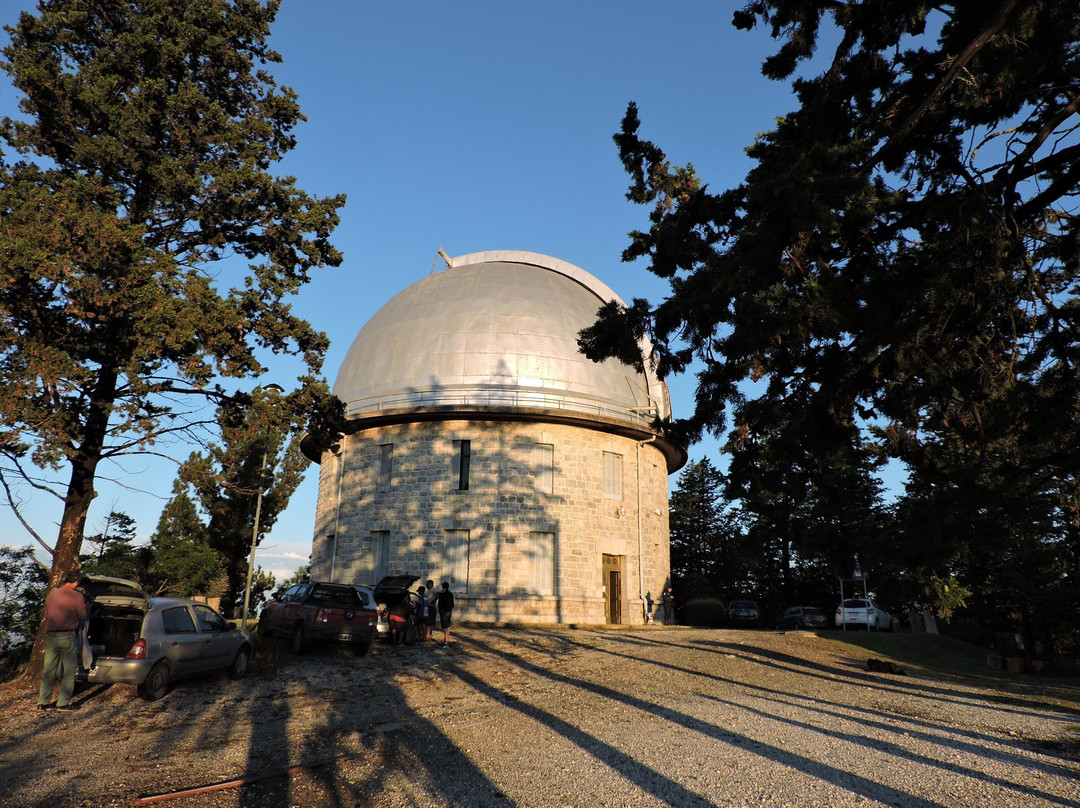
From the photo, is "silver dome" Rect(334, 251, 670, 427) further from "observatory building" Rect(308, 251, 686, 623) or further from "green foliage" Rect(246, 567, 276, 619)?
"green foliage" Rect(246, 567, 276, 619)

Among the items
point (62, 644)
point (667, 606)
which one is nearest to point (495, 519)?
point (667, 606)

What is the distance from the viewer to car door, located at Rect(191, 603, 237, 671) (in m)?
10.5

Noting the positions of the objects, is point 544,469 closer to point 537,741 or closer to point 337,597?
point 337,597

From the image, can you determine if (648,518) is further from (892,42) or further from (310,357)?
(892,42)

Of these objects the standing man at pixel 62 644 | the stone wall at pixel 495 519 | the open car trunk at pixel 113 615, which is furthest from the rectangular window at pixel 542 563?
the standing man at pixel 62 644

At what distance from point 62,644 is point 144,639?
934 millimetres

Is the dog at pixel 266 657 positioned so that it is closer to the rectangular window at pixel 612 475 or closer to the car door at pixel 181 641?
the car door at pixel 181 641

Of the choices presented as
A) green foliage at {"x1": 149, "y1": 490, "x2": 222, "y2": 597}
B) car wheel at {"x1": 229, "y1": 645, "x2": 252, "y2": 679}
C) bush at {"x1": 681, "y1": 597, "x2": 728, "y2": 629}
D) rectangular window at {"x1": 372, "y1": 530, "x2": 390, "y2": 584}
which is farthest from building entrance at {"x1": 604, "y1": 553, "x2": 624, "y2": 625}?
green foliage at {"x1": 149, "y1": 490, "x2": 222, "y2": 597}

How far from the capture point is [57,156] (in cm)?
1254

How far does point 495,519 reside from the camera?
22234mm

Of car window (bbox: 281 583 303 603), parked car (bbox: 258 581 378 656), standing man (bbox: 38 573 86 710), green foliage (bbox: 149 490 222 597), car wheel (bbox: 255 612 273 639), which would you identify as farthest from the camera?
green foliage (bbox: 149 490 222 597)

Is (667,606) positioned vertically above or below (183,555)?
below

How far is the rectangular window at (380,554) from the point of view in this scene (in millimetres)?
22609

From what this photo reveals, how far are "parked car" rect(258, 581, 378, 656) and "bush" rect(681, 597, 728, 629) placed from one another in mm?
22445
